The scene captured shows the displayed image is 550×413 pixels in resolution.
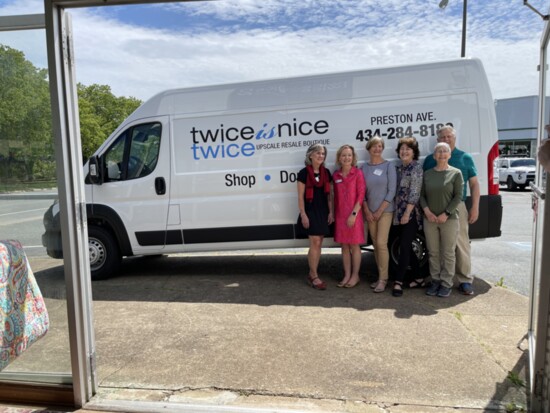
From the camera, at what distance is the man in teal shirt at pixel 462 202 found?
499 centimetres

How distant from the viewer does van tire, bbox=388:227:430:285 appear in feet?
17.7

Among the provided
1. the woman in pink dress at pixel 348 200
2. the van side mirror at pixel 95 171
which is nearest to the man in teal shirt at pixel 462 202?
the woman in pink dress at pixel 348 200

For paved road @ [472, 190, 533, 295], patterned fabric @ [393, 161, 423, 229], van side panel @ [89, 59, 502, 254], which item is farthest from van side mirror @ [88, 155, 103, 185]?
paved road @ [472, 190, 533, 295]

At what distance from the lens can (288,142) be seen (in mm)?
5516

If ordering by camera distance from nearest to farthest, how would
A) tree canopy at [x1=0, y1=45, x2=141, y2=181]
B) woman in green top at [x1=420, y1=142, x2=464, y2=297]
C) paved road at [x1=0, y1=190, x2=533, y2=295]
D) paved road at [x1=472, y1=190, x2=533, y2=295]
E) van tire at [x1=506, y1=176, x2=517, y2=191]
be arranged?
tree canopy at [x1=0, y1=45, x2=141, y2=181] → paved road at [x1=0, y1=190, x2=533, y2=295] → woman in green top at [x1=420, y1=142, x2=464, y2=297] → paved road at [x1=472, y1=190, x2=533, y2=295] → van tire at [x1=506, y1=176, x2=517, y2=191]

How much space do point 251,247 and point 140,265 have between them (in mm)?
2142

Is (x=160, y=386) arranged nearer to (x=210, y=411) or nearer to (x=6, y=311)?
(x=210, y=411)

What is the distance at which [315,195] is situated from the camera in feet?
17.1

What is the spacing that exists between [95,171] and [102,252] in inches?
42.9

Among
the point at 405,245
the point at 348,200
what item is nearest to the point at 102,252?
the point at 348,200

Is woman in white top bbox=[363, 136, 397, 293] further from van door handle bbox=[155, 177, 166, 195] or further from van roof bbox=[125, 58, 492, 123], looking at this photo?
van door handle bbox=[155, 177, 166, 195]

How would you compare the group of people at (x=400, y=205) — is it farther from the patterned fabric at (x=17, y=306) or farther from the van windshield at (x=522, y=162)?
the van windshield at (x=522, y=162)

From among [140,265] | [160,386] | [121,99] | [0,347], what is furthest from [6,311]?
[121,99]

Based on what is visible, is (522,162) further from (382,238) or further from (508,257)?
(382,238)
